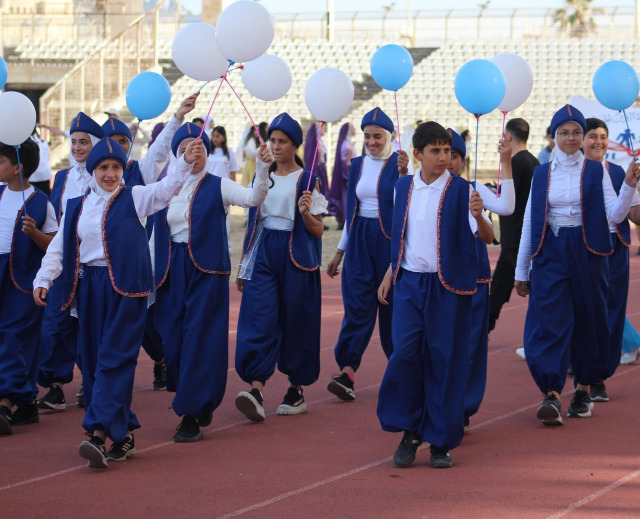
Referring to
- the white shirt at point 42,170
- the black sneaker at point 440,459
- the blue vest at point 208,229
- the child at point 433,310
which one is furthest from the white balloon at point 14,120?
the white shirt at point 42,170

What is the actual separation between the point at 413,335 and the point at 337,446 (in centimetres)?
94

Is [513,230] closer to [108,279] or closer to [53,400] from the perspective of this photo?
[53,400]

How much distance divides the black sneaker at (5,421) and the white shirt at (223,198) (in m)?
1.45

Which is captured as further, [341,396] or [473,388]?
[341,396]

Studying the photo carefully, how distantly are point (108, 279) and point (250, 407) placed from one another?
1470mm

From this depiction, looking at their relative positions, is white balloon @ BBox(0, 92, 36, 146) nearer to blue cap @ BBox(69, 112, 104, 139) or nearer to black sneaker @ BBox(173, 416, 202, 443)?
blue cap @ BBox(69, 112, 104, 139)

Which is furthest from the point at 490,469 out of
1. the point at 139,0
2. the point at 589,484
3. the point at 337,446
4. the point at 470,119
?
the point at 139,0

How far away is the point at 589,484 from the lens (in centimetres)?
535

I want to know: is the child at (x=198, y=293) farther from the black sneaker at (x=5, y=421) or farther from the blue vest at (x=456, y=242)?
the blue vest at (x=456, y=242)

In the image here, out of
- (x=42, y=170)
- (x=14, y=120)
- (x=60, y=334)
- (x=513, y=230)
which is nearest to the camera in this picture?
(x=14, y=120)

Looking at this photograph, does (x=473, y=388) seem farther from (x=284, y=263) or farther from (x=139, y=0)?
(x=139, y=0)

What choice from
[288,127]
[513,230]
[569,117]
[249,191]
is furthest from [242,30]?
[513,230]

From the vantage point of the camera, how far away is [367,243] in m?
7.77

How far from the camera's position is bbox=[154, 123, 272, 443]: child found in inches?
247
